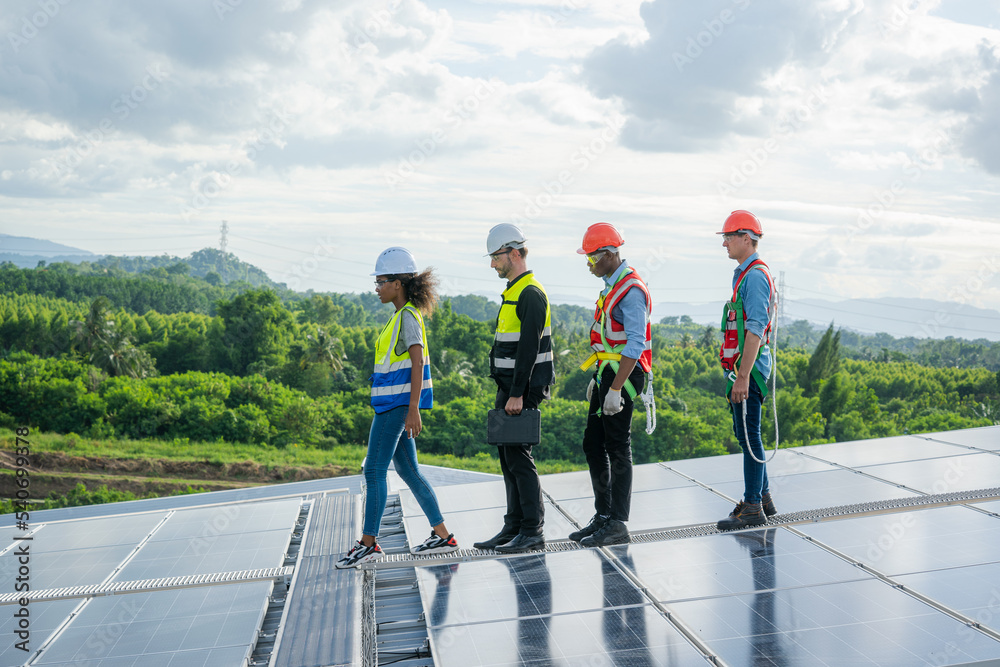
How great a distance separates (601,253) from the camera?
498 centimetres

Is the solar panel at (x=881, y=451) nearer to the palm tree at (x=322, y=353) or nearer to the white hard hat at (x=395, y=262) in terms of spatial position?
the white hard hat at (x=395, y=262)

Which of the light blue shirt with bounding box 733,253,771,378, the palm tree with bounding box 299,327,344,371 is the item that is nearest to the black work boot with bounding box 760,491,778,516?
the light blue shirt with bounding box 733,253,771,378

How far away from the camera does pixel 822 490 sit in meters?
6.10

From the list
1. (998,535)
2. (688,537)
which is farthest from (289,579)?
(998,535)

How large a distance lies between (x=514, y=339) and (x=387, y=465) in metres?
1.22

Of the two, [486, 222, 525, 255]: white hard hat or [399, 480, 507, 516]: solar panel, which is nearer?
[486, 222, 525, 255]: white hard hat

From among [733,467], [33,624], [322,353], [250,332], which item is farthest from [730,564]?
[250,332]

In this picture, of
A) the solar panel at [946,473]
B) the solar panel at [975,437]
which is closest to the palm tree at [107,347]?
the solar panel at [975,437]

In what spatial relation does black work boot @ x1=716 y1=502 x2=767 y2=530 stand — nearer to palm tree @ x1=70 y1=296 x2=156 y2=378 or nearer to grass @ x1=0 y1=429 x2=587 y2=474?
grass @ x1=0 y1=429 x2=587 y2=474

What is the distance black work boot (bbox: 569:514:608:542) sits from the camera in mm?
5047

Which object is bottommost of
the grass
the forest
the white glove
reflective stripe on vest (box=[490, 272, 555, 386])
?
the grass

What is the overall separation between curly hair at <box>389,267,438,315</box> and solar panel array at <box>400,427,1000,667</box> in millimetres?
1668

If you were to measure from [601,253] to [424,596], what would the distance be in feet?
7.91

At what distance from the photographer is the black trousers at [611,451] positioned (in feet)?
16.4
